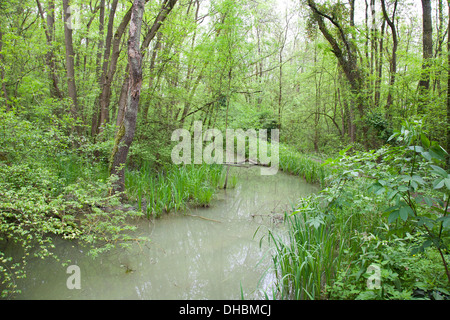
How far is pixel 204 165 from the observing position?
5438 mm

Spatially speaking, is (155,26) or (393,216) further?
(155,26)

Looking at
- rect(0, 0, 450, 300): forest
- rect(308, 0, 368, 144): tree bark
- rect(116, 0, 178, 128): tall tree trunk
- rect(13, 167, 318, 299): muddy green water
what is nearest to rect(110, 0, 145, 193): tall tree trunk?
rect(0, 0, 450, 300): forest

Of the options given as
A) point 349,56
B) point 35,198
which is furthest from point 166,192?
point 349,56

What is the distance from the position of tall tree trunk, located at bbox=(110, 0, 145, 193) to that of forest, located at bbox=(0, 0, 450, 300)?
0.02 meters

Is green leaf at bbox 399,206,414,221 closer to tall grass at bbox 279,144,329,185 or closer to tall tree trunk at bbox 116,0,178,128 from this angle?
tall grass at bbox 279,144,329,185

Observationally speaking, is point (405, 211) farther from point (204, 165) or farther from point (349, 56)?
point (349, 56)

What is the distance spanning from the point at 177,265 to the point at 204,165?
294 cm

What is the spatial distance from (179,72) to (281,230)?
14.2 ft

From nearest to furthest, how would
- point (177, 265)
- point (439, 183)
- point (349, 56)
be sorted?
point (439, 183) → point (177, 265) → point (349, 56)

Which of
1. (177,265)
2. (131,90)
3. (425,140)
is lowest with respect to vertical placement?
(177,265)

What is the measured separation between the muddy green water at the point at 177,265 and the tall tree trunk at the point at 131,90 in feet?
3.18

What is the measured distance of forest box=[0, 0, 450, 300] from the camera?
1737mm

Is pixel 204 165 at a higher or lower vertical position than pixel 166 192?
higher
